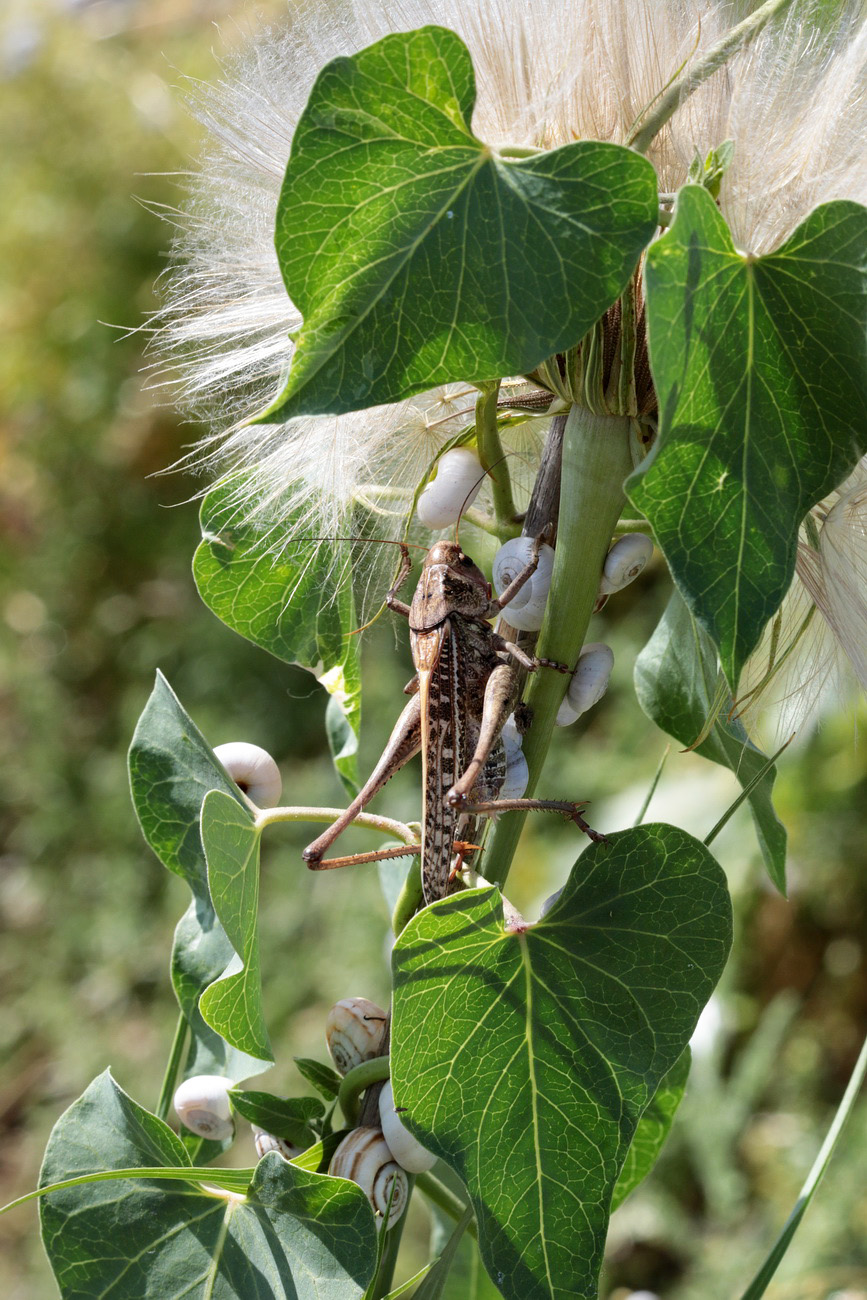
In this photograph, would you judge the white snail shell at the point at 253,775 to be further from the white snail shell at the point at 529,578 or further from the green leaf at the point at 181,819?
the white snail shell at the point at 529,578

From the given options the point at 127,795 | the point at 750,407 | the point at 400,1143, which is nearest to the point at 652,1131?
the point at 400,1143

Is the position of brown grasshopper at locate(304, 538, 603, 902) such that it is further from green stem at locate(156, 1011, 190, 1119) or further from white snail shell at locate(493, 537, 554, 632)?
green stem at locate(156, 1011, 190, 1119)

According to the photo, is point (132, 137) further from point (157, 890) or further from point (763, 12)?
point (763, 12)

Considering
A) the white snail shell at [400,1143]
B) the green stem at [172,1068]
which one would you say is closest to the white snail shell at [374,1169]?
the white snail shell at [400,1143]

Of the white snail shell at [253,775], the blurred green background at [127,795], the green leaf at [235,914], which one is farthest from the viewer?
the blurred green background at [127,795]

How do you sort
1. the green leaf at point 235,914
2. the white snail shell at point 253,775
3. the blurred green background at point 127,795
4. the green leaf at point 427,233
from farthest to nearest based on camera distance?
the blurred green background at point 127,795
the white snail shell at point 253,775
the green leaf at point 235,914
the green leaf at point 427,233

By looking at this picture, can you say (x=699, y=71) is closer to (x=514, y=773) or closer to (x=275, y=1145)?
(x=514, y=773)

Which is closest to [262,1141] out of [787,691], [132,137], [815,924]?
[787,691]
